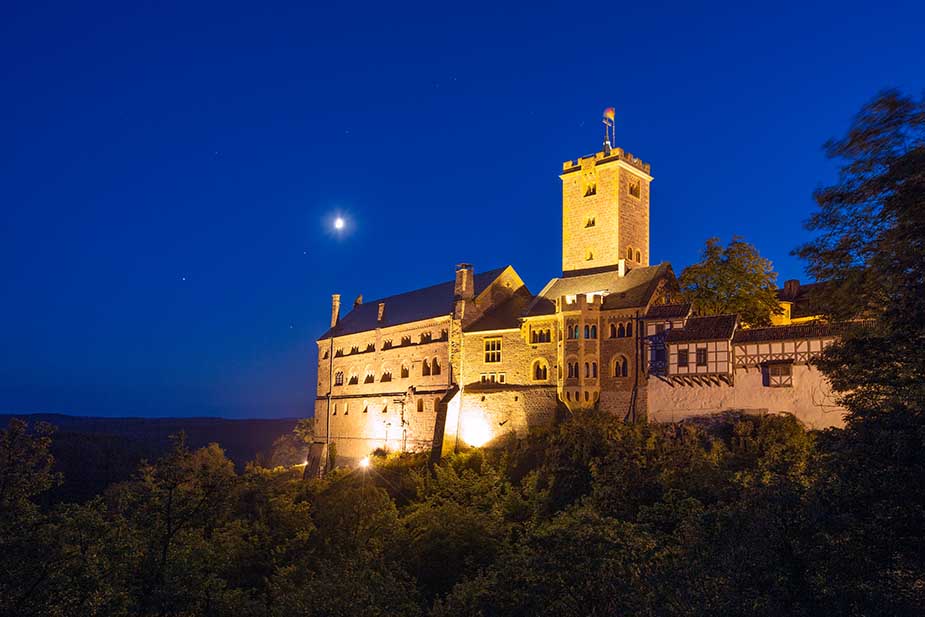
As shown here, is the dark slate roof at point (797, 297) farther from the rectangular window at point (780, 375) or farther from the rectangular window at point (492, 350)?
the rectangular window at point (492, 350)

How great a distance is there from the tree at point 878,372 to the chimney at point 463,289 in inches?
1450

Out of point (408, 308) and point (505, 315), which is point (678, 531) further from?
point (408, 308)

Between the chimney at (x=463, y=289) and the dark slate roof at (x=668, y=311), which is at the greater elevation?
the chimney at (x=463, y=289)

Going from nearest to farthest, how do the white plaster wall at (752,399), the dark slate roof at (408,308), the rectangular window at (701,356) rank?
1. the white plaster wall at (752,399)
2. the rectangular window at (701,356)
3. the dark slate roof at (408,308)

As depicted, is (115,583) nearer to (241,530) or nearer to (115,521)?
(115,521)

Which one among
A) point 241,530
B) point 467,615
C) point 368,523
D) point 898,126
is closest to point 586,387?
point 368,523

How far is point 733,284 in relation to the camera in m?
44.7

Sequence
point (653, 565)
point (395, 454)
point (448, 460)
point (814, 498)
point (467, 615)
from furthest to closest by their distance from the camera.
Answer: point (395, 454) → point (448, 460) → point (467, 615) → point (653, 565) → point (814, 498)

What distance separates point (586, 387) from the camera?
4484 centimetres

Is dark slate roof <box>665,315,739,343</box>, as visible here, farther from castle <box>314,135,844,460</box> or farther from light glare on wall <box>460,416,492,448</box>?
light glare on wall <box>460,416,492,448</box>

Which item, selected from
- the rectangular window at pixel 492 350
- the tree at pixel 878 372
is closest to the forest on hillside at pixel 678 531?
the tree at pixel 878 372

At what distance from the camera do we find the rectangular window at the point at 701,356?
130 ft

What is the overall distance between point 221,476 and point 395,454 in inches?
1362

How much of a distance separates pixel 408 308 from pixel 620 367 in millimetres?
23010
